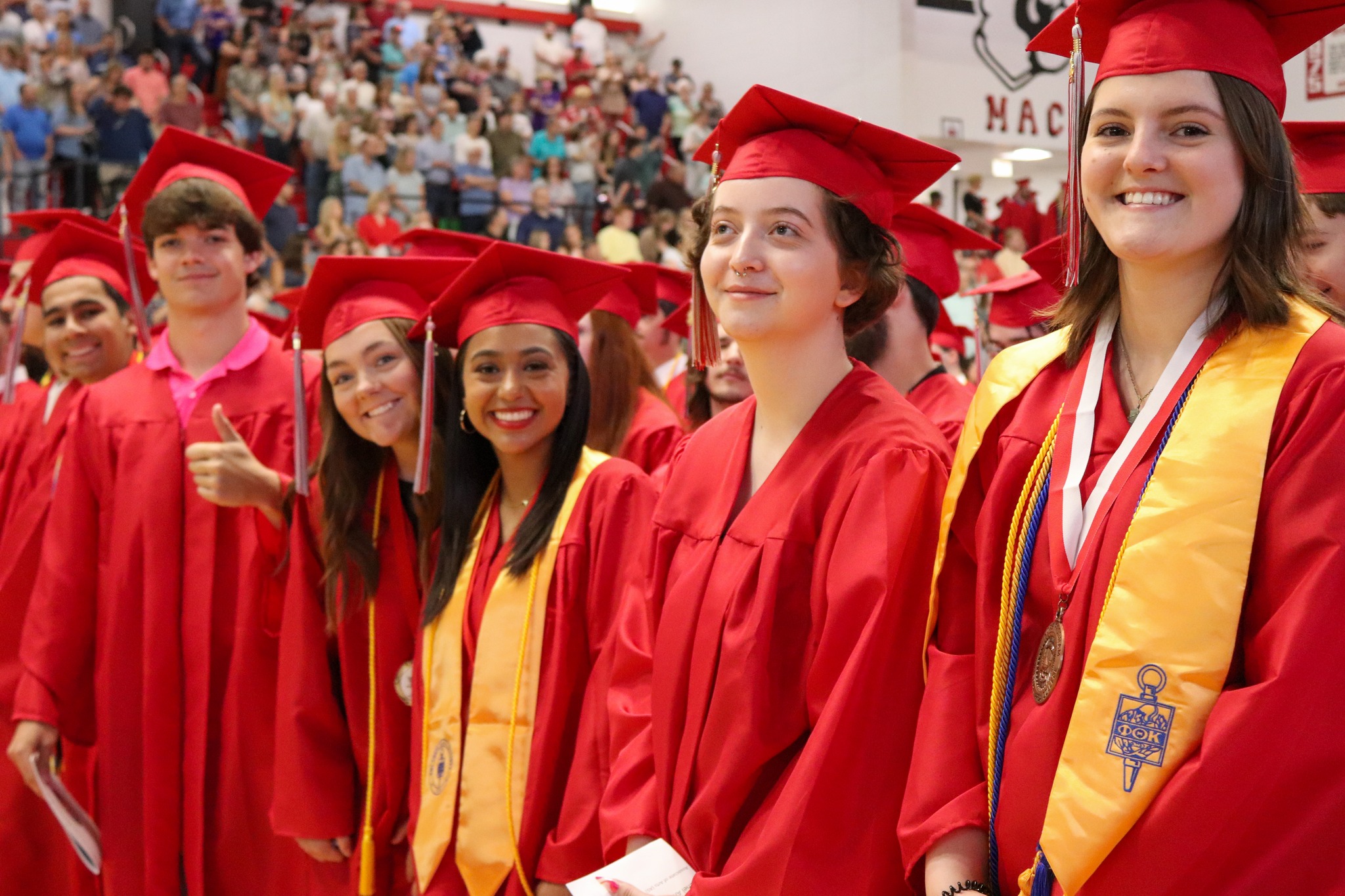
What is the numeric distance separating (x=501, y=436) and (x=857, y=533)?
119 cm

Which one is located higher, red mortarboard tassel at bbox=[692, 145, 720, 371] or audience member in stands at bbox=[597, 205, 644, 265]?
audience member in stands at bbox=[597, 205, 644, 265]

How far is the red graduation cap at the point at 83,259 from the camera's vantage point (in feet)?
14.6

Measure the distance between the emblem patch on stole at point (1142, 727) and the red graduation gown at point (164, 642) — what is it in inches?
101

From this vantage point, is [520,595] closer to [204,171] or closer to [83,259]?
[204,171]

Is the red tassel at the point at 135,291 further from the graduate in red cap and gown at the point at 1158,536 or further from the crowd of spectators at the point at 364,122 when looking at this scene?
the crowd of spectators at the point at 364,122

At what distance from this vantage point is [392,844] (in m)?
3.11

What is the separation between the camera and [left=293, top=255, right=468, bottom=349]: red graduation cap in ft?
10.6

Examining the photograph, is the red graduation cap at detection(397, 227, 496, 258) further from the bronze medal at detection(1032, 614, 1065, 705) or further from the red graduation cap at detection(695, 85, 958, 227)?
the bronze medal at detection(1032, 614, 1065, 705)

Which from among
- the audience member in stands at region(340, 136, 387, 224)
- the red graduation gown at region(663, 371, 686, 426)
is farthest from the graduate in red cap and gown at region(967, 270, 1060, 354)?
the audience member in stands at region(340, 136, 387, 224)

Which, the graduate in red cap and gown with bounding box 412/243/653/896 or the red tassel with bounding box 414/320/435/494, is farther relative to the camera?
the red tassel with bounding box 414/320/435/494

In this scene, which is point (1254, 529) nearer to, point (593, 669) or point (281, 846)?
point (593, 669)

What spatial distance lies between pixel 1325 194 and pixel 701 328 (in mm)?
1260

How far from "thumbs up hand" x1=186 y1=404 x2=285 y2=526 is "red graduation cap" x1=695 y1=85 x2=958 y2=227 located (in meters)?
1.74

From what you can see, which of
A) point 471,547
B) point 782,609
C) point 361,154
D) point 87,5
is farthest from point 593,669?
point 87,5
